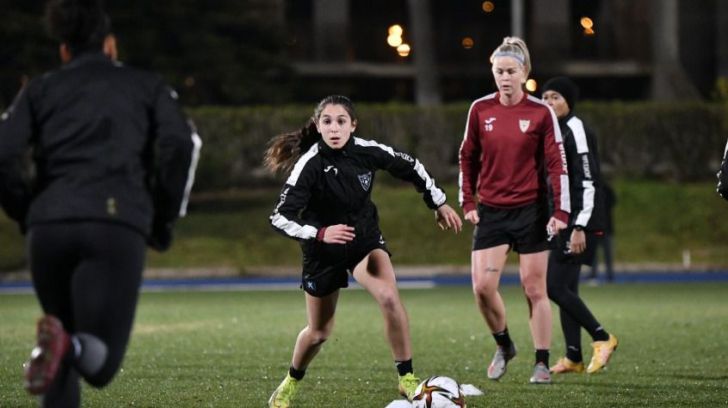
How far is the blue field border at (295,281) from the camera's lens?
23750 mm

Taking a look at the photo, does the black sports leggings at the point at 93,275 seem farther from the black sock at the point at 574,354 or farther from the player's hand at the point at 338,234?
the black sock at the point at 574,354

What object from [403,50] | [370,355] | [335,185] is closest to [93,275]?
[335,185]

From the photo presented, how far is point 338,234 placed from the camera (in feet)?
26.9

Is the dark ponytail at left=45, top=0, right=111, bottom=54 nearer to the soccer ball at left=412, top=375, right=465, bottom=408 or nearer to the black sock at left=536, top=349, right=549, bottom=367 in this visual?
the soccer ball at left=412, top=375, right=465, bottom=408

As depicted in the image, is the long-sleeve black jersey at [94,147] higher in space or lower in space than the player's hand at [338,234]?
higher

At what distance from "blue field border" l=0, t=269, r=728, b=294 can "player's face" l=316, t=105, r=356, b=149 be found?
14.7 m

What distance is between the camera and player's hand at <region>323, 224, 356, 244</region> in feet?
26.9

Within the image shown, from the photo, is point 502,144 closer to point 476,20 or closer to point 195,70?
point 195,70

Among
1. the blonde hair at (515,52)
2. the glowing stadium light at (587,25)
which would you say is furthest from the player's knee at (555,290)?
the glowing stadium light at (587,25)

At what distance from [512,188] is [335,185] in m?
1.72

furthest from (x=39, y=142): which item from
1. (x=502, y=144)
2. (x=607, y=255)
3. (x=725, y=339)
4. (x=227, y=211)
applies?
(x=227, y=211)

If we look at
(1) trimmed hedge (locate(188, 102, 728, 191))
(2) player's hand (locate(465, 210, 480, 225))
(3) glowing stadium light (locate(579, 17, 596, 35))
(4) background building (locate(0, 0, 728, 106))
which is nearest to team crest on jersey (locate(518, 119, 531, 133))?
(2) player's hand (locate(465, 210, 480, 225))

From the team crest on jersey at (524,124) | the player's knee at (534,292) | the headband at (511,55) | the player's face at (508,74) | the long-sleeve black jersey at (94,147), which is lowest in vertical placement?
the player's knee at (534,292)

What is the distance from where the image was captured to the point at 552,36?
4612 centimetres
